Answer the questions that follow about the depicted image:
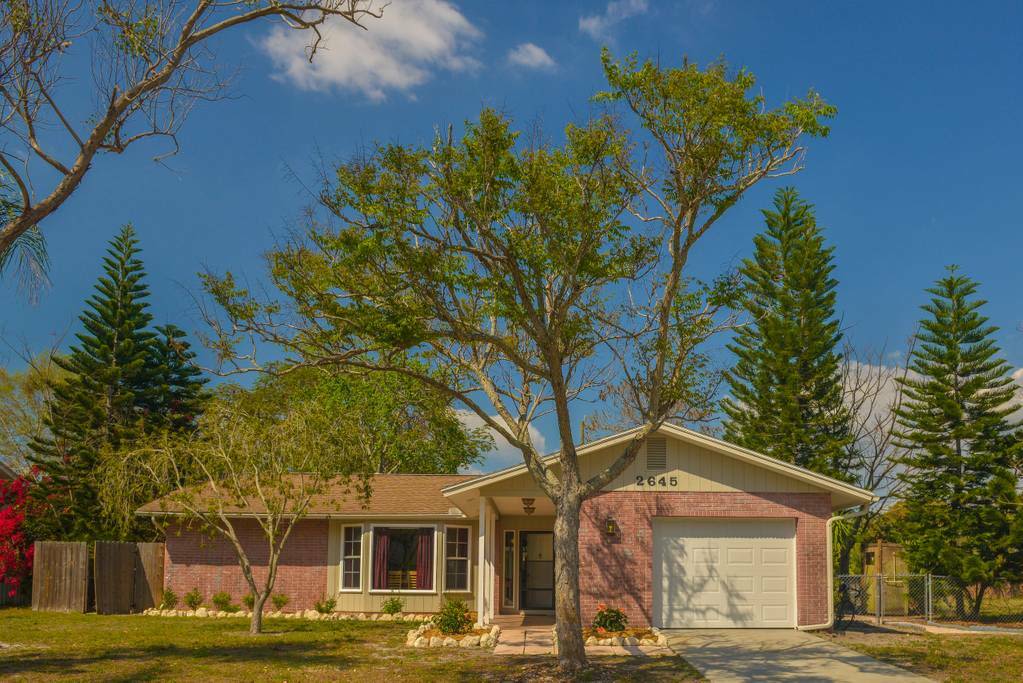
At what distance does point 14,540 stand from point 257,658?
14340 mm

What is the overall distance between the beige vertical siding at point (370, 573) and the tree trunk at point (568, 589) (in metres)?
9.52

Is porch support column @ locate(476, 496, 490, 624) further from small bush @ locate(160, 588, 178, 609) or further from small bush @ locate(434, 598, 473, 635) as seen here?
small bush @ locate(160, 588, 178, 609)

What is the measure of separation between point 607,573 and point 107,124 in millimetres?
11891

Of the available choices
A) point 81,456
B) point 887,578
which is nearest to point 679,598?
point 887,578

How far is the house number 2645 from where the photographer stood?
18297 mm

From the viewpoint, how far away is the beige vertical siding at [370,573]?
871 inches

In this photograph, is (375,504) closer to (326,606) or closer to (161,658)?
(326,606)

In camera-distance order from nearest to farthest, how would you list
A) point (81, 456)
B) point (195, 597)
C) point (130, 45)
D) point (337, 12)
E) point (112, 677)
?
point (130, 45) → point (337, 12) → point (112, 677) → point (195, 597) → point (81, 456)

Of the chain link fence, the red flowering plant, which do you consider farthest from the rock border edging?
the red flowering plant

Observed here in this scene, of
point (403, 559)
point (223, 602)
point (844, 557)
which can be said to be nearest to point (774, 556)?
point (403, 559)

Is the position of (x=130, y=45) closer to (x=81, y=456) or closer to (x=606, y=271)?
(x=606, y=271)

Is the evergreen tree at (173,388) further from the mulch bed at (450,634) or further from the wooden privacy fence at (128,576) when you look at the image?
the mulch bed at (450,634)

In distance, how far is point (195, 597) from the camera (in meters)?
22.5

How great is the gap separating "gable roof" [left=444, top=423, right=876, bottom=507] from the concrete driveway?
2723 mm
